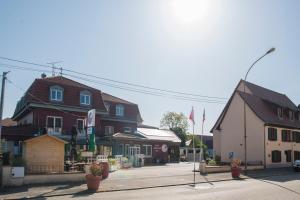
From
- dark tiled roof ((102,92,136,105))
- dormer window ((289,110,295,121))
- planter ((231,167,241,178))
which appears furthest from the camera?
dark tiled roof ((102,92,136,105))

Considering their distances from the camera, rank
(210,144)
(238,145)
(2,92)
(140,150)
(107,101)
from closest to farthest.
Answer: (2,92) < (238,145) < (140,150) < (107,101) < (210,144)

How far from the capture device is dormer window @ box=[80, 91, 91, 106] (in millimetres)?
43713

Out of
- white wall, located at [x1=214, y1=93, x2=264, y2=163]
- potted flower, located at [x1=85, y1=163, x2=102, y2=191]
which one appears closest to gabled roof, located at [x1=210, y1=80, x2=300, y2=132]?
white wall, located at [x1=214, y1=93, x2=264, y2=163]

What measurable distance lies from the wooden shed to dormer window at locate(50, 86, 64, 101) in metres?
18.7

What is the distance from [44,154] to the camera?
888 inches

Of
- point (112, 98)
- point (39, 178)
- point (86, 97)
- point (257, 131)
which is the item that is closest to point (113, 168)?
point (39, 178)

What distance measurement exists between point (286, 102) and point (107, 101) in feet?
84.8

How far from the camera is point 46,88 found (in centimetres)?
4034

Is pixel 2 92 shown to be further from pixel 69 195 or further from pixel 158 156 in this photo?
pixel 158 156

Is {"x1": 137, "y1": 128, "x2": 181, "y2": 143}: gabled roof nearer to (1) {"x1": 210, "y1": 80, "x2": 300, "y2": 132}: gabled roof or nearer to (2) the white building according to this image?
(1) {"x1": 210, "y1": 80, "x2": 300, "y2": 132}: gabled roof

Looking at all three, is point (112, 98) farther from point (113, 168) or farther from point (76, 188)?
point (76, 188)

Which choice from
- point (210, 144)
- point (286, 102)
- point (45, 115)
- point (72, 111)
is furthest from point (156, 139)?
point (210, 144)

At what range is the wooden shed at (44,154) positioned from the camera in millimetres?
21984

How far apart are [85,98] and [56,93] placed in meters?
3.81
